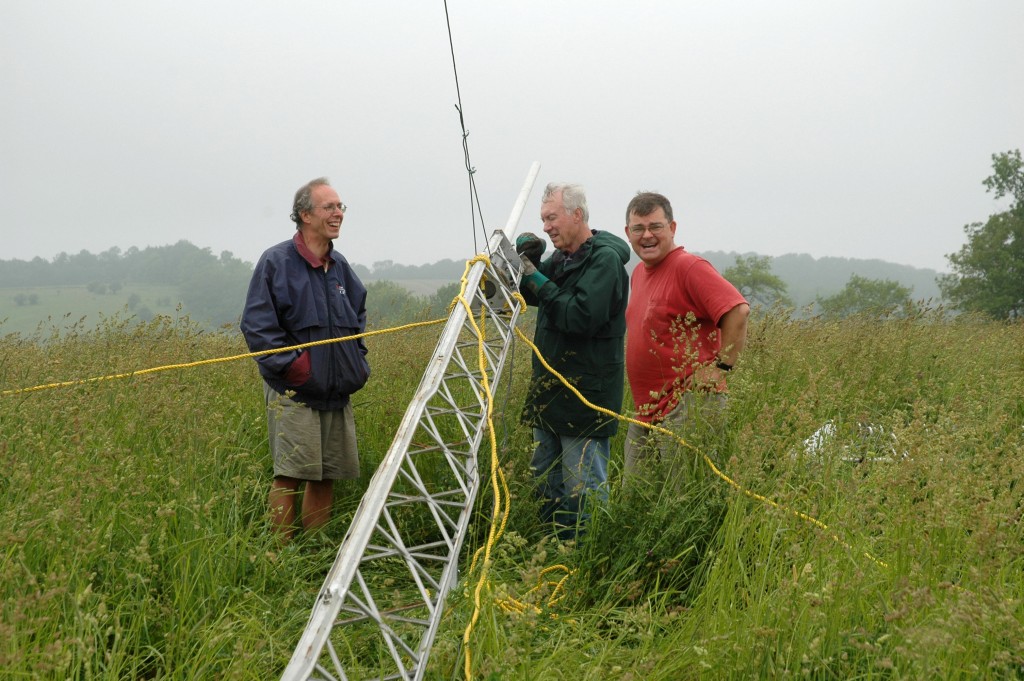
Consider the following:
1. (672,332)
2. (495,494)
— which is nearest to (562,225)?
(672,332)

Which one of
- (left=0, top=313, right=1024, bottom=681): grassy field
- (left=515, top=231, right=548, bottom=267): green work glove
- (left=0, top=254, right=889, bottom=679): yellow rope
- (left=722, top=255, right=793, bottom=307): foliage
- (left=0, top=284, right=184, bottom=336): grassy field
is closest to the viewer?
(left=0, top=313, right=1024, bottom=681): grassy field

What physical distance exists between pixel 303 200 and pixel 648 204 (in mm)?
1970

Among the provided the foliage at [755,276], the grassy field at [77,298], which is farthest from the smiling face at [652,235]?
the foliage at [755,276]

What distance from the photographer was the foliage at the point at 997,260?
133 feet

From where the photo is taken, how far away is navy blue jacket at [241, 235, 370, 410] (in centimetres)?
389

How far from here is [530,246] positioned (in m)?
4.57

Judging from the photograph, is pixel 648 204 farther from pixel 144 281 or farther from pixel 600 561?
pixel 144 281

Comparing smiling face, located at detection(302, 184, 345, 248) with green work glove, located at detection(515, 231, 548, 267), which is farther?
green work glove, located at detection(515, 231, 548, 267)

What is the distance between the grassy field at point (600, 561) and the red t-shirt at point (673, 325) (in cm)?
38

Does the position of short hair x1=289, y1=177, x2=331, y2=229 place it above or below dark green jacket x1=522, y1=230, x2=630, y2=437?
above

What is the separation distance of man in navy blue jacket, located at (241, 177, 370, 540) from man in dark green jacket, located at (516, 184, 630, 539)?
1.13m

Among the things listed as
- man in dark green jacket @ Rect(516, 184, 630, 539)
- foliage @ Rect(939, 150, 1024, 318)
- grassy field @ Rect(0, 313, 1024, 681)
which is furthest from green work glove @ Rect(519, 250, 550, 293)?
foliage @ Rect(939, 150, 1024, 318)

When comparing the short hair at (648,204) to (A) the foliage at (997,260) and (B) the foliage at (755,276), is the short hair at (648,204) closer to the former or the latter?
(A) the foliage at (997,260)

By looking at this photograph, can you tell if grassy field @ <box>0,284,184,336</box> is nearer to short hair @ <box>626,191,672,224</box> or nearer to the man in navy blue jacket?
the man in navy blue jacket
